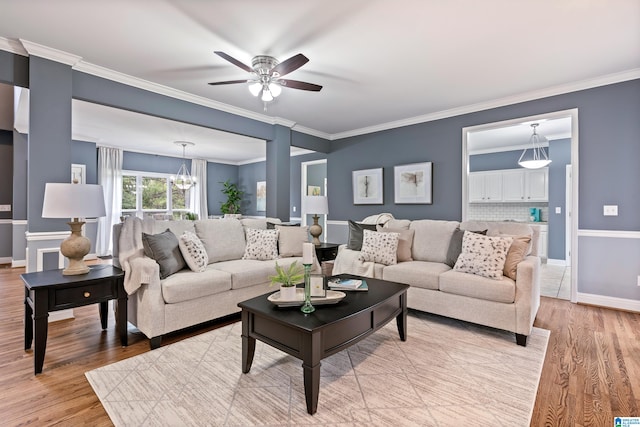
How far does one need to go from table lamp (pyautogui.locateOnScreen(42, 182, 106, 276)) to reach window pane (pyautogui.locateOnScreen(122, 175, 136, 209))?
5575mm

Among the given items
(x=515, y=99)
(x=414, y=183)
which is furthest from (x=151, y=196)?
(x=515, y=99)

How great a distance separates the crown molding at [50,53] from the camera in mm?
2855

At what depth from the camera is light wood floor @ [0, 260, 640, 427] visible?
1.75m

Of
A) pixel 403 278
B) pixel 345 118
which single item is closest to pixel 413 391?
pixel 403 278

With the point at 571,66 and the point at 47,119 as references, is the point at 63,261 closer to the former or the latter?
the point at 47,119

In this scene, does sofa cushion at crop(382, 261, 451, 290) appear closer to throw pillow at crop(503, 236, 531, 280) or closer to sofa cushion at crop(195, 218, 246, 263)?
throw pillow at crop(503, 236, 531, 280)

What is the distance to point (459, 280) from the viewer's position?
2.93 m

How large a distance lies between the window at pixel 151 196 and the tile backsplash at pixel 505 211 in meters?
7.24

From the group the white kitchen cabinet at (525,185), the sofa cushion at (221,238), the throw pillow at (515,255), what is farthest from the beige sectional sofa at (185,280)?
the white kitchen cabinet at (525,185)

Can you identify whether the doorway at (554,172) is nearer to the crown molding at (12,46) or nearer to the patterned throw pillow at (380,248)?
the patterned throw pillow at (380,248)

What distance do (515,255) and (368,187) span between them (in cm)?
323

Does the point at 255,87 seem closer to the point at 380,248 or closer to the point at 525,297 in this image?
the point at 380,248

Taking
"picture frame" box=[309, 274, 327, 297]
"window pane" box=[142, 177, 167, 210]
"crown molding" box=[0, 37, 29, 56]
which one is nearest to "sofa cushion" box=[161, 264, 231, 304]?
"picture frame" box=[309, 274, 327, 297]

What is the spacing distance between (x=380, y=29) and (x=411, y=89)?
150cm
